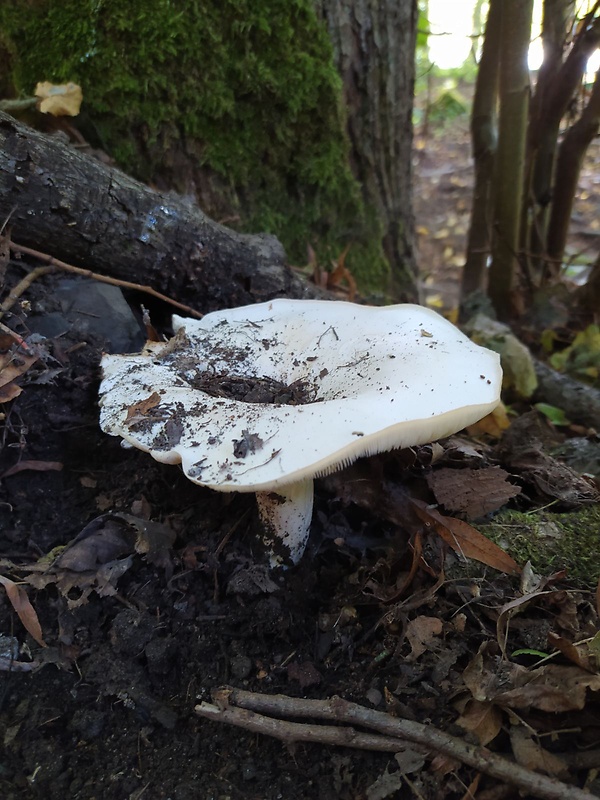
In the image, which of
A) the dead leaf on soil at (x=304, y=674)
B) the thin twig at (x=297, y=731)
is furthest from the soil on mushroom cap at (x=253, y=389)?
the thin twig at (x=297, y=731)

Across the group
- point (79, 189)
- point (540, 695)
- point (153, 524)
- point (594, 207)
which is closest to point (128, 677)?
point (153, 524)

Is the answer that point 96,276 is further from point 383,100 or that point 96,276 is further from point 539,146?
point 539,146

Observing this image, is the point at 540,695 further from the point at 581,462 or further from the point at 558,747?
the point at 581,462

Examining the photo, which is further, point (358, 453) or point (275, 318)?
point (275, 318)

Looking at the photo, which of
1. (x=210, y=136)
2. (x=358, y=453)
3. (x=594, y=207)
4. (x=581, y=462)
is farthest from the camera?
(x=594, y=207)

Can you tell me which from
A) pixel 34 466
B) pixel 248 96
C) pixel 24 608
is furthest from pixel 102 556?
pixel 248 96

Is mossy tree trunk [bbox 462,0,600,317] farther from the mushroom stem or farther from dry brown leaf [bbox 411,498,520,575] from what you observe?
the mushroom stem
